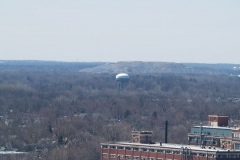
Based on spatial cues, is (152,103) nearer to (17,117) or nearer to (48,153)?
(17,117)

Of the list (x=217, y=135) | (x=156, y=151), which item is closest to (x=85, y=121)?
(x=217, y=135)

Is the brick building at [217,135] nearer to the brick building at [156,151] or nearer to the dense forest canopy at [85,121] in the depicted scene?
the brick building at [156,151]

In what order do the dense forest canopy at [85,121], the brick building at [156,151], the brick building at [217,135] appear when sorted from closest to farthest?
the brick building at [156,151] → the brick building at [217,135] → the dense forest canopy at [85,121]

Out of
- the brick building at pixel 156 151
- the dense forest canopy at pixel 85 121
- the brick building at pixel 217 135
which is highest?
the brick building at pixel 217 135

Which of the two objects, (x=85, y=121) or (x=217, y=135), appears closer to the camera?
(x=217, y=135)

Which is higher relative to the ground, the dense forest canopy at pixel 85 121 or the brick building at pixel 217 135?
the brick building at pixel 217 135

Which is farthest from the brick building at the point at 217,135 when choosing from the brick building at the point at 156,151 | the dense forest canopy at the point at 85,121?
the dense forest canopy at the point at 85,121

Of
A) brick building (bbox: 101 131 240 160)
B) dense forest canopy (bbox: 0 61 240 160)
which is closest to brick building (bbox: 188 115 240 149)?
brick building (bbox: 101 131 240 160)

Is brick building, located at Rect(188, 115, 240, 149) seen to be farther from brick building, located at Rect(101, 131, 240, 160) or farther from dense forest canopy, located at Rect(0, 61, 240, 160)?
dense forest canopy, located at Rect(0, 61, 240, 160)

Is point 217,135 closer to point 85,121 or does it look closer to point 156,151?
point 156,151

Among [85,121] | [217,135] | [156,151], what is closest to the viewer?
[156,151]

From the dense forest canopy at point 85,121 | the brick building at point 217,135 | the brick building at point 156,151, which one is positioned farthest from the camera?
the dense forest canopy at point 85,121
